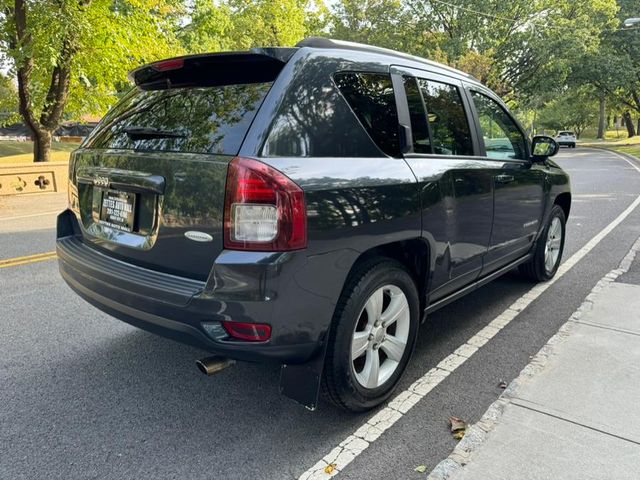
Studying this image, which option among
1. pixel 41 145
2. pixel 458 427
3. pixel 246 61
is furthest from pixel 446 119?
pixel 41 145

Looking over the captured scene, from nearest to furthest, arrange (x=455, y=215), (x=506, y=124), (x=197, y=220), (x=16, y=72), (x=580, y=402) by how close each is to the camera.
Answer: (x=197, y=220) < (x=580, y=402) < (x=455, y=215) < (x=506, y=124) < (x=16, y=72)

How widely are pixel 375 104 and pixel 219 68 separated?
87cm

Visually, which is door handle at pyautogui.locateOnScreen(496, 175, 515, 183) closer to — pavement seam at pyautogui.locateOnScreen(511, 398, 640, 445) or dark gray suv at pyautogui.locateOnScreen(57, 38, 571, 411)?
dark gray suv at pyautogui.locateOnScreen(57, 38, 571, 411)

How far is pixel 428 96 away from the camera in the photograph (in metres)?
3.22

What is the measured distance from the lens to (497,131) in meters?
4.09

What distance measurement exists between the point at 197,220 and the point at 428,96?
5.92 ft

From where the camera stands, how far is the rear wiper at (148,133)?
2.53m

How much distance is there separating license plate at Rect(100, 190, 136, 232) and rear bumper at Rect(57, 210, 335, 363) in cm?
27

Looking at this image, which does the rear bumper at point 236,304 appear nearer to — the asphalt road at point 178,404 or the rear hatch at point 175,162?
the rear hatch at point 175,162

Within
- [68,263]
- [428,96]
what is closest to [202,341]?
[68,263]

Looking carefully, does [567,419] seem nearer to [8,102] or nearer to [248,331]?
[248,331]

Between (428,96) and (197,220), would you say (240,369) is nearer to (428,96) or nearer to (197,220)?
(197,220)

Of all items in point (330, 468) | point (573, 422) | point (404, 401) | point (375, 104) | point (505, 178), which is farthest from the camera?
point (505, 178)

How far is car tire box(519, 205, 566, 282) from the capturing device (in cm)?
483
